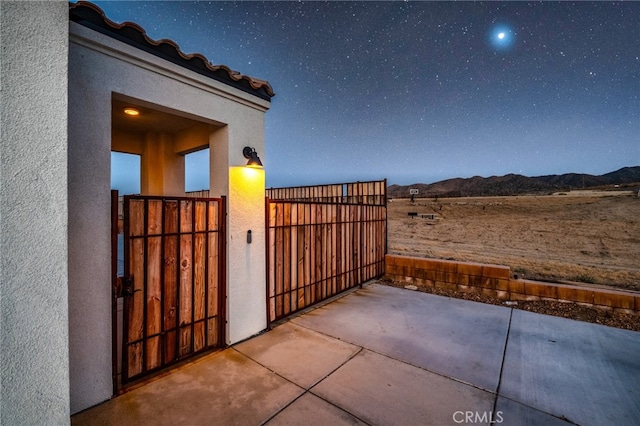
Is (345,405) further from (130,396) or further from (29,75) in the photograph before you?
(29,75)

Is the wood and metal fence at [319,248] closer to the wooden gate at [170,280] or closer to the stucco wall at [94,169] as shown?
the wooden gate at [170,280]

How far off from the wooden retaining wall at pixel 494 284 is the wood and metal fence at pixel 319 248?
0.83 metres

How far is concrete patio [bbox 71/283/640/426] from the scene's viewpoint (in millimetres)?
2418

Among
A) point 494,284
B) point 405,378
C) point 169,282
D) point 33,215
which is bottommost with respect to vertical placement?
point 405,378

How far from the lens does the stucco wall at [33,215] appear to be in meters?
1.30

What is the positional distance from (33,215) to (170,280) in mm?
2030

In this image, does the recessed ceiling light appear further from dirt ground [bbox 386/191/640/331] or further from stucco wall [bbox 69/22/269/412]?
dirt ground [bbox 386/191/640/331]

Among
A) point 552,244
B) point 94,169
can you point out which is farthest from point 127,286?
point 552,244

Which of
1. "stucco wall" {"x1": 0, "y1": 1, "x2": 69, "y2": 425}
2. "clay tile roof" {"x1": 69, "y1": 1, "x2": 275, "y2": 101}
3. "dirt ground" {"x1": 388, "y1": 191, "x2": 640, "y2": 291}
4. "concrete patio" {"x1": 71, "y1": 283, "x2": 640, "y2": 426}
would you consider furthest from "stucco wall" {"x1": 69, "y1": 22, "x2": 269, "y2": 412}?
"dirt ground" {"x1": 388, "y1": 191, "x2": 640, "y2": 291}

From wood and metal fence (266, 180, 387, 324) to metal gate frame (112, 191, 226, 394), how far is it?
0.86m

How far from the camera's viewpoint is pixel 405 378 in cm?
295

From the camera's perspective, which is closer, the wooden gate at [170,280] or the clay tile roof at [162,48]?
the clay tile roof at [162,48]

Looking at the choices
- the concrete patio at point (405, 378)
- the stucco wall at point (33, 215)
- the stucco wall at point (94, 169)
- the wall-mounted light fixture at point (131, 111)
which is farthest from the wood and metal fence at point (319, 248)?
the stucco wall at point (33, 215)

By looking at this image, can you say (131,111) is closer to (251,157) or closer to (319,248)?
(251,157)
